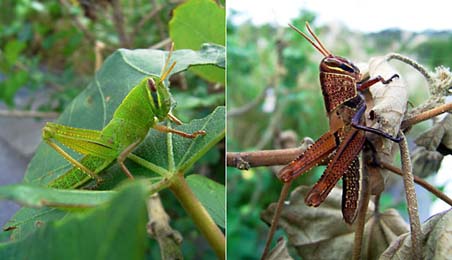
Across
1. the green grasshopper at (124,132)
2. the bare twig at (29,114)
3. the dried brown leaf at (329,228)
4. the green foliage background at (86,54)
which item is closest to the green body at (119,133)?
the green grasshopper at (124,132)

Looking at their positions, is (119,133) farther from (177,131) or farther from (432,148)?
(432,148)

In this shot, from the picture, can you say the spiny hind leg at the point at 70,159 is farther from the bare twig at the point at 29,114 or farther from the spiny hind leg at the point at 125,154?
the bare twig at the point at 29,114

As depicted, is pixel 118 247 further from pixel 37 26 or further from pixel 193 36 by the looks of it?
pixel 37 26

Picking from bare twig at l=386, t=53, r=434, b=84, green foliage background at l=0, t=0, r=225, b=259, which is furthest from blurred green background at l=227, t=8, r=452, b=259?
bare twig at l=386, t=53, r=434, b=84

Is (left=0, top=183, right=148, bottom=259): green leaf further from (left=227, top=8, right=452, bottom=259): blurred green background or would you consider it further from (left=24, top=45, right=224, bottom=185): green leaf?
(left=227, top=8, right=452, bottom=259): blurred green background

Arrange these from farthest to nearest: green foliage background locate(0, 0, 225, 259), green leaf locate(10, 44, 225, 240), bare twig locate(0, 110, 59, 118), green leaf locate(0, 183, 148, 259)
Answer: bare twig locate(0, 110, 59, 118), green foliage background locate(0, 0, 225, 259), green leaf locate(10, 44, 225, 240), green leaf locate(0, 183, 148, 259)

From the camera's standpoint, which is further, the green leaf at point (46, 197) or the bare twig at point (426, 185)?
the bare twig at point (426, 185)

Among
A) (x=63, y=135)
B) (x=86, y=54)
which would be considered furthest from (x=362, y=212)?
(x=86, y=54)
